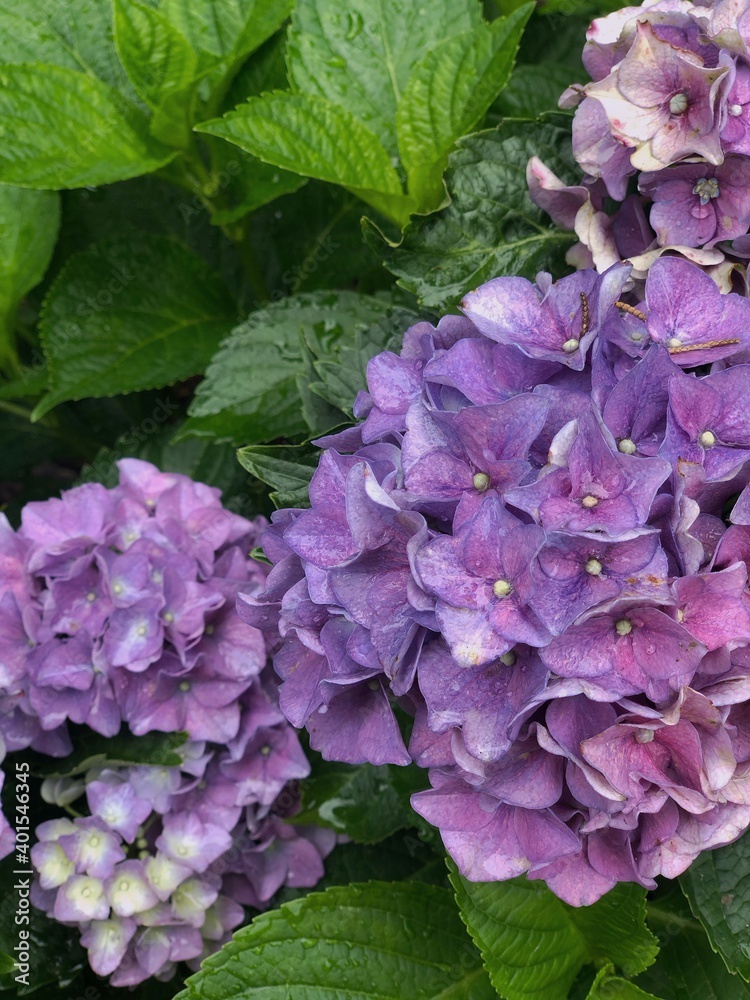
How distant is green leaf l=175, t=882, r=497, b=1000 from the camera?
1005 mm

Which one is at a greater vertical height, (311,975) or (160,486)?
(160,486)

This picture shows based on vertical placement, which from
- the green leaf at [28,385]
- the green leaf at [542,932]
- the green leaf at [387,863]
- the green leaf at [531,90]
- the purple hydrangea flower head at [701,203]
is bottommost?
the green leaf at [387,863]

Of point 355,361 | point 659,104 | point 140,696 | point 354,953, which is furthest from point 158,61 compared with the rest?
point 354,953

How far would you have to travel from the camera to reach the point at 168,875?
3.59 ft

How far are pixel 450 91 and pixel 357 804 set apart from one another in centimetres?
82

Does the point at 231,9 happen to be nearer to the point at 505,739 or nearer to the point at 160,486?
the point at 160,486

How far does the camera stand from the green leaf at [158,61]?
1.09m

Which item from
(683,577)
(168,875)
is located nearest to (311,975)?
(168,875)

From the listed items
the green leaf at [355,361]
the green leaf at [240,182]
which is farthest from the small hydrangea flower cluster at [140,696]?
the green leaf at [240,182]

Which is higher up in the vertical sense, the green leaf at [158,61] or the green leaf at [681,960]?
the green leaf at [158,61]

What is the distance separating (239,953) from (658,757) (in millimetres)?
529

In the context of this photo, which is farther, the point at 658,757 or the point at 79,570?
the point at 79,570

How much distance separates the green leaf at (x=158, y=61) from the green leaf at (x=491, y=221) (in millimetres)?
345

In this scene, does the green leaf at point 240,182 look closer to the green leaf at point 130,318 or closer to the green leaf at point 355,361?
the green leaf at point 130,318
